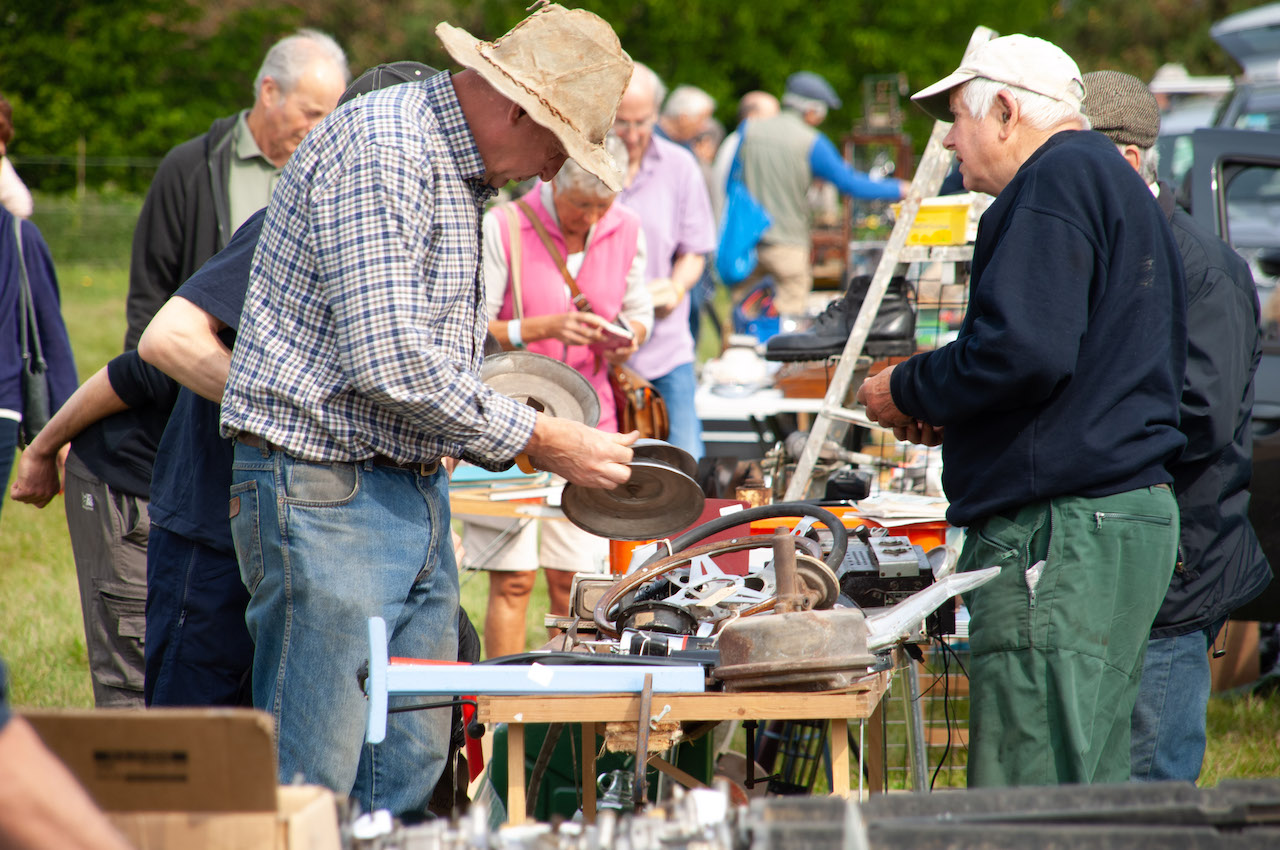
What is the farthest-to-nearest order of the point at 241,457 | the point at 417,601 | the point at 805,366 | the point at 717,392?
the point at 717,392
the point at 805,366
the point at 417,601
the point at 241,457

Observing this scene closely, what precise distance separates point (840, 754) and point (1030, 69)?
150 cm

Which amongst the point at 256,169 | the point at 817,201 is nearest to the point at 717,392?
the point at 256,169

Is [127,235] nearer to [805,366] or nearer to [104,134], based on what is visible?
[104,134]

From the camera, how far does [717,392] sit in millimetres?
5965

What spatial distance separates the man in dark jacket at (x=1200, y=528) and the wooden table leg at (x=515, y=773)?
5.39 ft

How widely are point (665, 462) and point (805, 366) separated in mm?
2195

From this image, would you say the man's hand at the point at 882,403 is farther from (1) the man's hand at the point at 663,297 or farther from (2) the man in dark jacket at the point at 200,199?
(1) the man's hand at the point at 663,297

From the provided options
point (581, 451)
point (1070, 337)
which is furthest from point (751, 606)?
point (1070, 337)

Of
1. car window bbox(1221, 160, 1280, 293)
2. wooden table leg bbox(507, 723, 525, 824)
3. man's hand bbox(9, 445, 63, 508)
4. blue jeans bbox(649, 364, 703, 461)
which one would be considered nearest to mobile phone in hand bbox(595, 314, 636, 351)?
blue jeans bbox(649, 364, 703, 461)

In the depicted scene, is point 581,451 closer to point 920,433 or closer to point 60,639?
point 920,433

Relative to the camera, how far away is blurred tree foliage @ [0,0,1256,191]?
25219 millimetres

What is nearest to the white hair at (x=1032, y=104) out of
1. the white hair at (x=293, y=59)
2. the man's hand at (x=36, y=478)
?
the white hair at (x=293, y=59)

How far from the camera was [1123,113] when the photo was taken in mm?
3299

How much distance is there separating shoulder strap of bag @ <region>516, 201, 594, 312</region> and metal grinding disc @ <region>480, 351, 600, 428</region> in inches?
39.2
